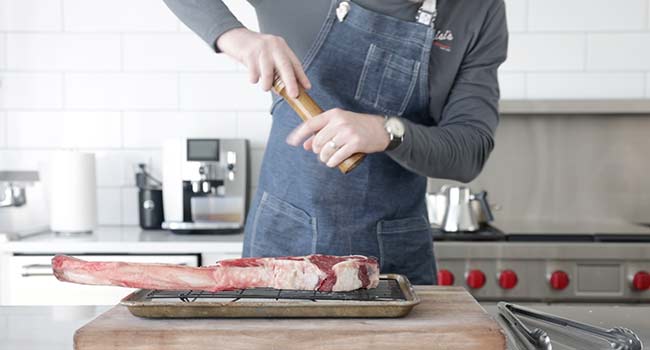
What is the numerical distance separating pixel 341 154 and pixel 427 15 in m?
0.49

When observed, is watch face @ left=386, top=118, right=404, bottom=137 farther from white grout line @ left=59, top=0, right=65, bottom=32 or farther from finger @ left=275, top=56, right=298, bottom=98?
white grout line @ left=59, top=0, right=65, bottom=32

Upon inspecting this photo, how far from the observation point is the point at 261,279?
36.3 inches

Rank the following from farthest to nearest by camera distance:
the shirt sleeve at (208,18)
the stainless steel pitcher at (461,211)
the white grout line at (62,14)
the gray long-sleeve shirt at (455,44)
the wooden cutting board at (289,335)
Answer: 1. the white grout line at (62,14)
2. the stainless steel pitcher at (461,211)
3. the gray long-sleeve shirt at (455,44)
4. the shirt sleeve at (208,18)
5. the wooden cutting board at (289,335)

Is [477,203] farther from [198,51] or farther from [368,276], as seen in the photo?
[368,276]

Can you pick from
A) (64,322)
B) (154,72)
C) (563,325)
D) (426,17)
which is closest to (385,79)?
(426,17)

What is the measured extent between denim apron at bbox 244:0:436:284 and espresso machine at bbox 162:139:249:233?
894mm

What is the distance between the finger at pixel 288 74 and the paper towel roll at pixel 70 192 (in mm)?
1440

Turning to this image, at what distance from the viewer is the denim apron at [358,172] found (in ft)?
4.75

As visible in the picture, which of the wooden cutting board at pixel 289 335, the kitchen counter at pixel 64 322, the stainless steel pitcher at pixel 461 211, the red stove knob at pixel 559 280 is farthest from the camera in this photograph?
the stainless steel pitcher at pixel 461 211

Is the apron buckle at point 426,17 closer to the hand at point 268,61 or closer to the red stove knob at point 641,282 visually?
the hand at point 268,61

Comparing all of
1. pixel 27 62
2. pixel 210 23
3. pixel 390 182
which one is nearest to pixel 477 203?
pixel 390 182

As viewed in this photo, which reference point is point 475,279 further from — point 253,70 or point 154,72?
point 154,72

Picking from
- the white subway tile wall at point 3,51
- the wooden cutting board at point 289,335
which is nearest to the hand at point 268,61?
the wooden cutting board at point 289,335

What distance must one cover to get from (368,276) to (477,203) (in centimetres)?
158
